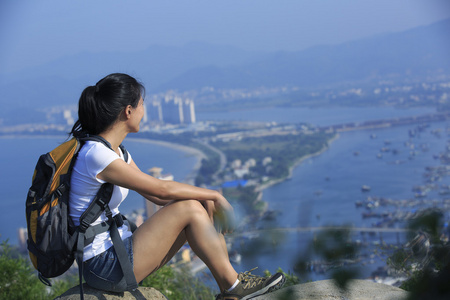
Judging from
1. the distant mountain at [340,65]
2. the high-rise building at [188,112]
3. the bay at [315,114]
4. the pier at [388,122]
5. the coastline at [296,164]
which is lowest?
the coastline at [296,164]

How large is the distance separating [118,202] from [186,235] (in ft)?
0.88

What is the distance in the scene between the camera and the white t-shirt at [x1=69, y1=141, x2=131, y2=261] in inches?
60.0

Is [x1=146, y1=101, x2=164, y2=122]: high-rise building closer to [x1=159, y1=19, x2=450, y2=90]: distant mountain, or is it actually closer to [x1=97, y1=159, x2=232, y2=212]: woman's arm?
[x1=159, y1=19, x2=450, y2=90]: distant mountain

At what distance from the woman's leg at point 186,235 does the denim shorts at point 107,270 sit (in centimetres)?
5

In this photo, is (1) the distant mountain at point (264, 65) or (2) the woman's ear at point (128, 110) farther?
(1) the distant mountain at point (264, 65)

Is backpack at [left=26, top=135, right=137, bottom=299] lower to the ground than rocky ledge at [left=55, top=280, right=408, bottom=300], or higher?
higher

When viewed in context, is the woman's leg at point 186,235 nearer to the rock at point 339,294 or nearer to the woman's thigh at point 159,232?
the woman's thigh at point 159,232

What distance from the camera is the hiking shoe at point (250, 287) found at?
162 centimetres

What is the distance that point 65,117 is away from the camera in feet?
95.0

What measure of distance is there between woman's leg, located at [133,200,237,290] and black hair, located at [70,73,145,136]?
375mm

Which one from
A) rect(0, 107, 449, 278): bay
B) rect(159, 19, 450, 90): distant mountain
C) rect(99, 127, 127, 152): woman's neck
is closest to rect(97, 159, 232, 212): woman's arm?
rect(99, 127, 127, 152): woman's neck

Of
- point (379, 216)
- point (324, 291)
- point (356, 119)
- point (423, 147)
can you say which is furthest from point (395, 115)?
point (324, 291)

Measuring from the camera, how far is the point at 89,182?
1.55m

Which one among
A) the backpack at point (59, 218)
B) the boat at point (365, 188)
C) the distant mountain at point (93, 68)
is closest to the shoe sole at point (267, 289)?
the backpack at point (59, 218)
